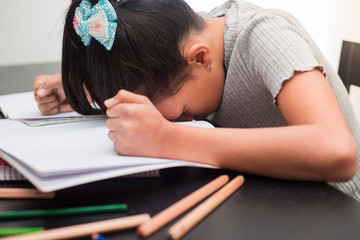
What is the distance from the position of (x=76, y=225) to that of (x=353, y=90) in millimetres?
1653

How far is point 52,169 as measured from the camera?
33 centimetres

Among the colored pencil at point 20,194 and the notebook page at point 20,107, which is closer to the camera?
the colored pencil at point 20,194

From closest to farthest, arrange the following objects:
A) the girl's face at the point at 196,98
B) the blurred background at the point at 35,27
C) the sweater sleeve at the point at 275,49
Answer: the sweater sleeve at the point at 275,49 → the girl's face at the point at 196,98 → the blurred background at the point at 35,27

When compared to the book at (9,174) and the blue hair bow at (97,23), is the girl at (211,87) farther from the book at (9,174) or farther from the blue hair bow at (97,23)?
the book at (9,174)

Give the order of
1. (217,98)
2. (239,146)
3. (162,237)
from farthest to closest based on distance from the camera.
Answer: (217,98) < (239,146) < (162,237)

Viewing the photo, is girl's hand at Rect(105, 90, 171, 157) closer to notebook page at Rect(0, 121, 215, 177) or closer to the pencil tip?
notebook page at Rect(0, 121, 215, 177)

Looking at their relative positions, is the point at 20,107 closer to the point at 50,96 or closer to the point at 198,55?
the point at 50,96

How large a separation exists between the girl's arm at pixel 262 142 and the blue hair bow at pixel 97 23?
0.12 metres

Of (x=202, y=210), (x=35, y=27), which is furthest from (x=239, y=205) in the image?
(x=35, y=27)

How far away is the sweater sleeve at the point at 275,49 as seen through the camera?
505 mm

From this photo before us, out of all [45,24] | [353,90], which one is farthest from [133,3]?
[353,90]

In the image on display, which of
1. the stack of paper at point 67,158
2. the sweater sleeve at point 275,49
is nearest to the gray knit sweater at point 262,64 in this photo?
the sweater sleeve at point 275,49

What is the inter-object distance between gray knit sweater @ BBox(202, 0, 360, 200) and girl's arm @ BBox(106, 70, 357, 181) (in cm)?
7

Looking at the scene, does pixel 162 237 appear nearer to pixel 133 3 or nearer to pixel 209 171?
pixel 209 171
